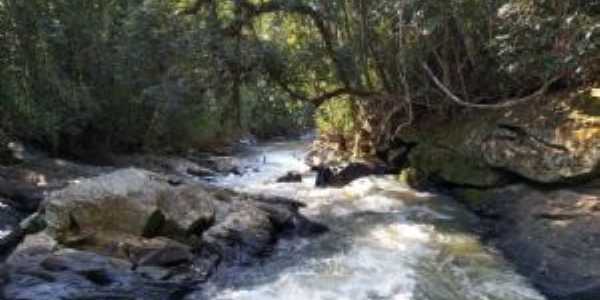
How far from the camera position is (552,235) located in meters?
9.92

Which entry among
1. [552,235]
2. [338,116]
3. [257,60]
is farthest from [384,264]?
[338,116]

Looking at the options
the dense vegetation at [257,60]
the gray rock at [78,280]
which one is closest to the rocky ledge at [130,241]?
the gray rock at [78,280]

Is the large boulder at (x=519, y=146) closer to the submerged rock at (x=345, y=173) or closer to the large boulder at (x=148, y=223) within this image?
the submerged rock at (x=345, y=173)

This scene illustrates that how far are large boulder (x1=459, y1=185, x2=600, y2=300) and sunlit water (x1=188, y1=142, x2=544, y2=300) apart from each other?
11.9 inches

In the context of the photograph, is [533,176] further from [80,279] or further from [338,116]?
[338,116]

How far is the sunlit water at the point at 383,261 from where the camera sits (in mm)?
8562

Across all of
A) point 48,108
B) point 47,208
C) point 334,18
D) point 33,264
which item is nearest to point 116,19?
point 48,108

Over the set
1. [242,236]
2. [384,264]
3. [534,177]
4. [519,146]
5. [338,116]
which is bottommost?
[384,264]

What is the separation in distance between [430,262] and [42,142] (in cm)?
1306

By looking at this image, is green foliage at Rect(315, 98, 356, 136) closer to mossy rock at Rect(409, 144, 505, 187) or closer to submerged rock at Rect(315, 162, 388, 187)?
submerged rock at Rect(315, 162, 388, 187)

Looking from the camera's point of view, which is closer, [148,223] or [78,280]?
[78,280]

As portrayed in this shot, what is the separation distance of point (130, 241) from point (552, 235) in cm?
565

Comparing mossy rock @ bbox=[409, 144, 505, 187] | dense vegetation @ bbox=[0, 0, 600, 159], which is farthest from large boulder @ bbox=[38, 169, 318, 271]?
dense vegetation @ bbox=[0, 0, 600, 159]

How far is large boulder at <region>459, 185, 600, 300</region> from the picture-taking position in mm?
8516
